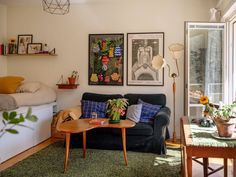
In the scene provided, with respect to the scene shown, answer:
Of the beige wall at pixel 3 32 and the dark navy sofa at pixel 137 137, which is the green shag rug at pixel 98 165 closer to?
the dark navy sofa at pixel 137 137

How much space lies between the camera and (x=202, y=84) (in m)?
4.65

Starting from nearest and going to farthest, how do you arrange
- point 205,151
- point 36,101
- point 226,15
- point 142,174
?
point 205,151
point 142,174
point 226,15
point 36,101

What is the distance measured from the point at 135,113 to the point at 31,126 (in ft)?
5.76

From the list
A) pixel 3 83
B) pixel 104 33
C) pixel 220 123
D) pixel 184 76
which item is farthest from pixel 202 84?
pixel 3 83

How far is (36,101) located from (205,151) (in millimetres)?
3441

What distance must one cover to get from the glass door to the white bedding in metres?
2.56

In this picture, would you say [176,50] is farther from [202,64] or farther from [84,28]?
[84,28]

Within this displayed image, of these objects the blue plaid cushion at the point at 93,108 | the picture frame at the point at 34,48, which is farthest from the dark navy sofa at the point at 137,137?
the picture frame at the point at 34,48

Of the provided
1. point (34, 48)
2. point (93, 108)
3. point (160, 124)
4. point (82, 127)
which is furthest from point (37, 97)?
point (160, 124)

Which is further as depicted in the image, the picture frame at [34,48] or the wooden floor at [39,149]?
the picture frame at [34,48]

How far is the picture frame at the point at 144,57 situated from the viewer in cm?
505

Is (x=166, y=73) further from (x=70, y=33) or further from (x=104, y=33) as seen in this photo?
(x=70, y=33)

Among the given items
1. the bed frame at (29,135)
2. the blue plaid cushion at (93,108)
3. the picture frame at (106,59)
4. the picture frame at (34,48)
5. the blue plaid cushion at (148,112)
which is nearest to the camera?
the bed frame at (29,135)

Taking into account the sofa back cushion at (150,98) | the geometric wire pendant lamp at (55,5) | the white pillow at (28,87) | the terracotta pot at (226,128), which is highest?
the geometric wire pendant lamp at (55,5)
